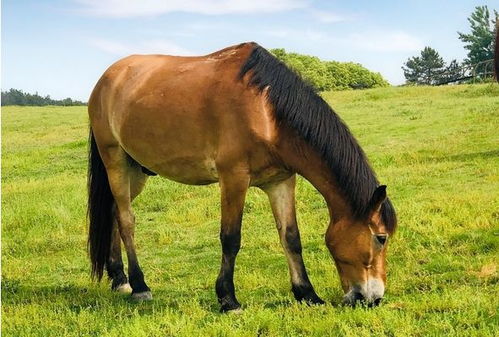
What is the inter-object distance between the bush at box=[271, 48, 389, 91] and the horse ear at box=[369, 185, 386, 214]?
183 ft

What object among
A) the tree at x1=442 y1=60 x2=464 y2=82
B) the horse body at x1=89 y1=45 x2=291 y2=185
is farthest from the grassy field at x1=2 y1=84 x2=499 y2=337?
the tree at x1=442 y1=60 x2=464 y2=82

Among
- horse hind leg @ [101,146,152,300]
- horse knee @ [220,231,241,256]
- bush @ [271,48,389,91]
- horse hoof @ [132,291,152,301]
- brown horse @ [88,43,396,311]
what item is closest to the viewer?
brown horse @ [88,43,396,311]

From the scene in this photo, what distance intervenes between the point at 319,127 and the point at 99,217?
321cm

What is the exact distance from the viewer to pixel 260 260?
7.63 meters

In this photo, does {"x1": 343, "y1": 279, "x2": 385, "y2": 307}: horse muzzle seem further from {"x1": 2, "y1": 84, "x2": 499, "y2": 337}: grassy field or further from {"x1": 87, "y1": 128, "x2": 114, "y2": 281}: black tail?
{"x1": 87, "y1": 128, "x2": 114, "y2": 281}: black tail

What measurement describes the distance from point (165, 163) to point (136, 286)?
4.69 ft

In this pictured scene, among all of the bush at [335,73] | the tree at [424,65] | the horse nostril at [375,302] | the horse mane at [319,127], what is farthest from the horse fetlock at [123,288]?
the tree at [424,65]

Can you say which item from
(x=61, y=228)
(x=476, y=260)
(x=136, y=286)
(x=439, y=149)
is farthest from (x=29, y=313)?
(x=439, y=149)

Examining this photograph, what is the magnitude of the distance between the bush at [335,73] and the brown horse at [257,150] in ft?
180

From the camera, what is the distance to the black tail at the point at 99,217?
712 centimetres

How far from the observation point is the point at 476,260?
6617 mm

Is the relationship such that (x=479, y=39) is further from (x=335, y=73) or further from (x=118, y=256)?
(x=118, y=256)

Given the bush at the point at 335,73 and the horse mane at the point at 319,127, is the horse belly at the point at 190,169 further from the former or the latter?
the bush at the point at 335,73

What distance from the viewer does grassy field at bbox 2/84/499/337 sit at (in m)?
4.94
